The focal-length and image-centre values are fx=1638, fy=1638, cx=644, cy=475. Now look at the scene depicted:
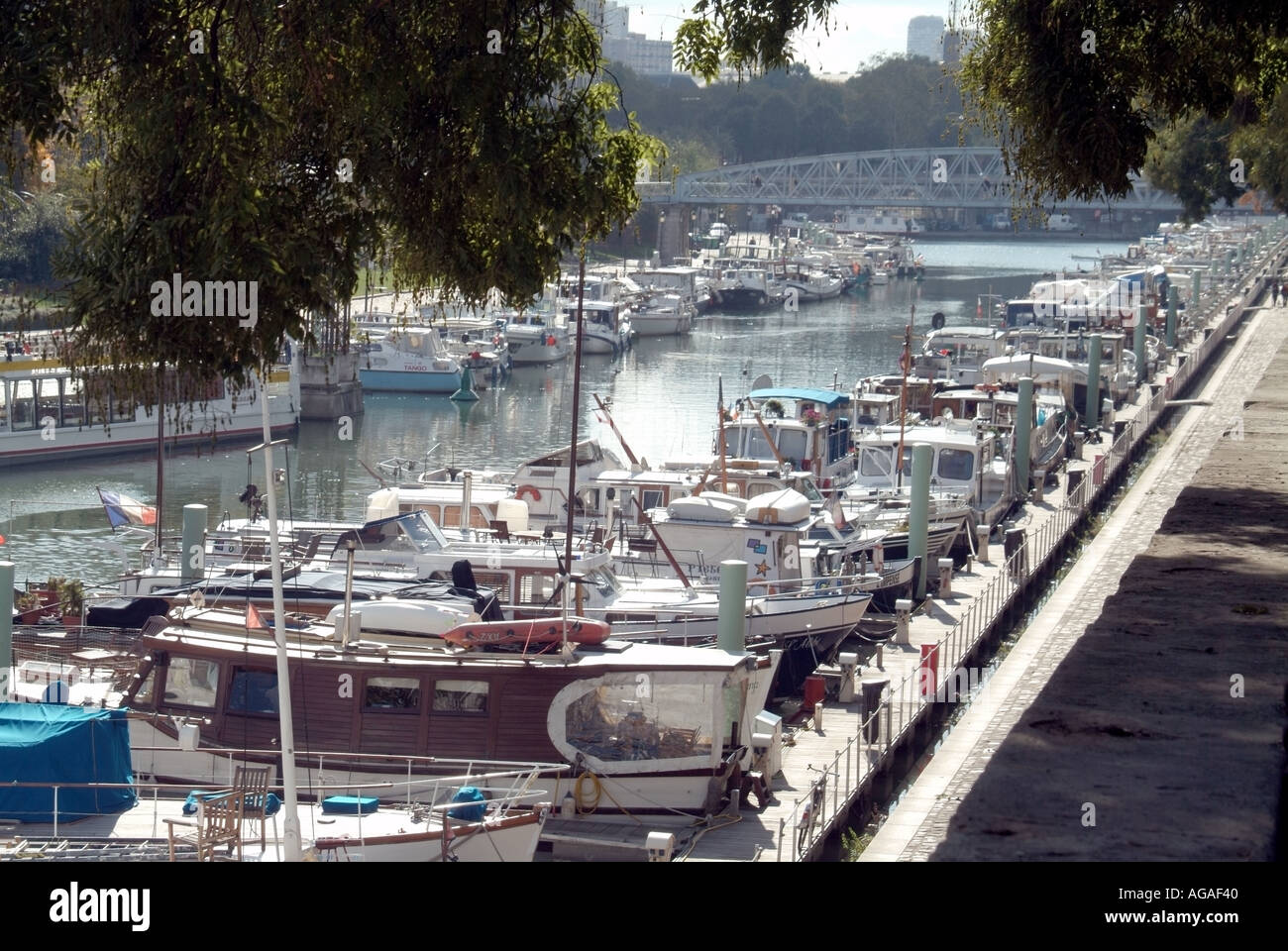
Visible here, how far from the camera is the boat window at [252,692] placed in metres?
15.1

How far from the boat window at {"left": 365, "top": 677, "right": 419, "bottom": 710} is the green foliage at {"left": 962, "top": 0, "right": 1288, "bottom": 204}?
22.6ft

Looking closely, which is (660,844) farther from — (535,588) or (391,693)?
(535,588)

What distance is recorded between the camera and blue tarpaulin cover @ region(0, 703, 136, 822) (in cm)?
1301

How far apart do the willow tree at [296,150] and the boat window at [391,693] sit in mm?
5200

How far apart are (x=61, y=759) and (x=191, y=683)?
2209 millimetres

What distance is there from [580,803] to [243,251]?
7278 mm

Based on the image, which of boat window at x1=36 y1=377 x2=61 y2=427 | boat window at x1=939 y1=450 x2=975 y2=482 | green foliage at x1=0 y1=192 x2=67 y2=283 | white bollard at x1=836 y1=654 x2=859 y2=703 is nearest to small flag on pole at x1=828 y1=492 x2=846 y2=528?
boat window at x1=939 y1=450 x2=975 y2=482

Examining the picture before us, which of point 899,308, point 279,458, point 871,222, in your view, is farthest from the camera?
point 871,222

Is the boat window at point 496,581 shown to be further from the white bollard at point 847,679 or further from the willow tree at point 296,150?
the willow tree at point 296,150

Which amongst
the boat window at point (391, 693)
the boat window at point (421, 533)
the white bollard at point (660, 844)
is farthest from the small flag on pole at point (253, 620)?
the boat window at point (421, 533)

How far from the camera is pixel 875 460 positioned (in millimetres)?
31531
